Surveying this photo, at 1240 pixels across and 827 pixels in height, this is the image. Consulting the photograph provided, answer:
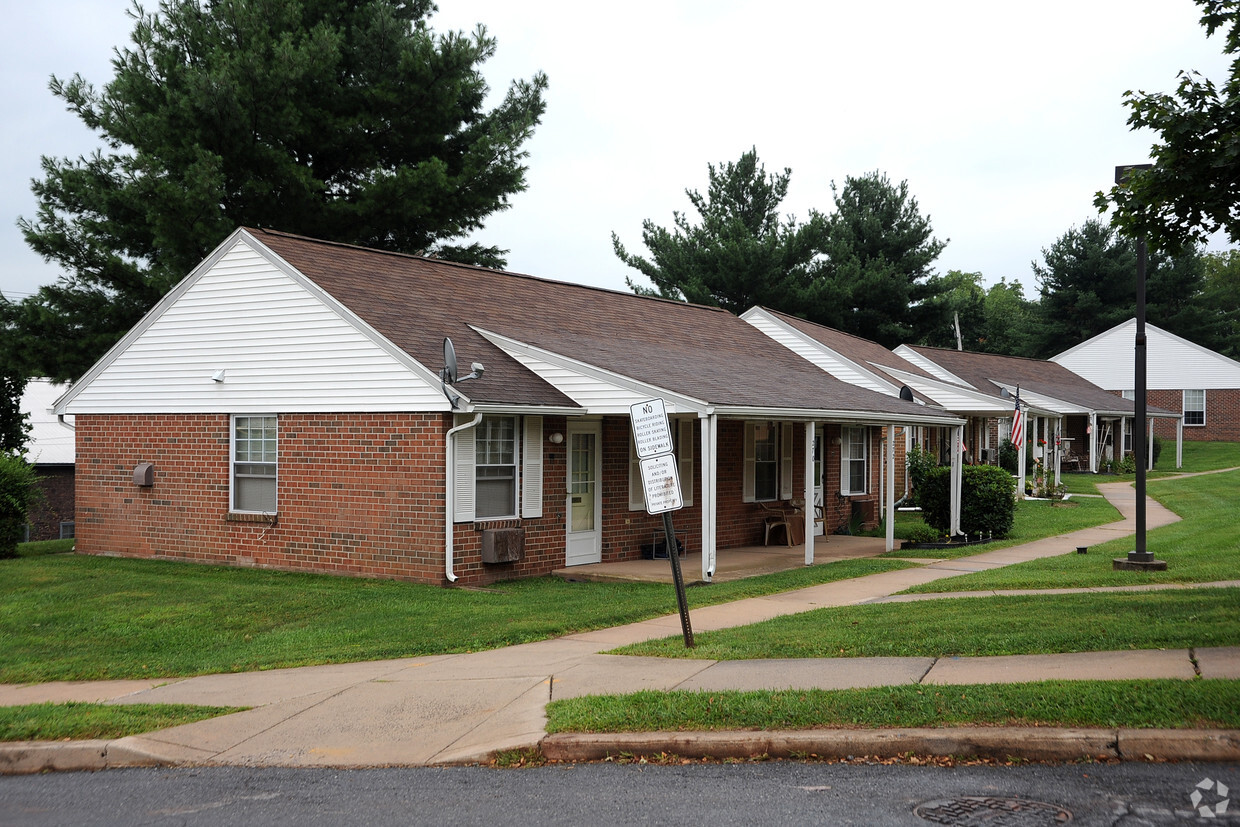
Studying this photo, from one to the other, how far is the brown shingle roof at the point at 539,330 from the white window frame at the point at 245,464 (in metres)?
2.39

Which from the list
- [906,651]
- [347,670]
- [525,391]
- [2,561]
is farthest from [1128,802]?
[2,561]

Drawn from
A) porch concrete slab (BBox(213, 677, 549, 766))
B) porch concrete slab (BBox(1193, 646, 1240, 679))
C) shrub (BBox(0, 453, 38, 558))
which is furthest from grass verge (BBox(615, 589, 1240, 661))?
shrub (BBox(0, 453, 38, 558))

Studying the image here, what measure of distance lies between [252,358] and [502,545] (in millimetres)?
5001

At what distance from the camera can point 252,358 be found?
16281 mm

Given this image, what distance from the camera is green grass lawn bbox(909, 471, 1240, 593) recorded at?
12727 mm

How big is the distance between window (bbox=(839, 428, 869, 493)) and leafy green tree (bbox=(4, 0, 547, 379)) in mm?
12451

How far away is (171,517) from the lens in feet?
56.4

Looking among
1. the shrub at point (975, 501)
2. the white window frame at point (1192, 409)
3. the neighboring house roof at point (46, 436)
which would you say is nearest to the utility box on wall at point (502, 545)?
Answer: the shrub at point (975, 501)

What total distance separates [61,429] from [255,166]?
39.2 ft

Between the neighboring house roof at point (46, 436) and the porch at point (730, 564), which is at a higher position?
the neighboring house roof at point (46, 436)

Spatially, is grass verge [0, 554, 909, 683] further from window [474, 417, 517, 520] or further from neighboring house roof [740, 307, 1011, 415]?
neighboring house roof [740, 307, 1011, 415]

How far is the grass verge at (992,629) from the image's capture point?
8.73 meters

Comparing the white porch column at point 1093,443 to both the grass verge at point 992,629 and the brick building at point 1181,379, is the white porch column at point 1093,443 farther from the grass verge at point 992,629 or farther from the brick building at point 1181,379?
the grass verge at point 992,629

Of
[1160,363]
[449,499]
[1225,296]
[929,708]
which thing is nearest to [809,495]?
[449,499]
